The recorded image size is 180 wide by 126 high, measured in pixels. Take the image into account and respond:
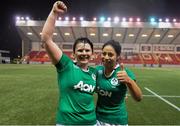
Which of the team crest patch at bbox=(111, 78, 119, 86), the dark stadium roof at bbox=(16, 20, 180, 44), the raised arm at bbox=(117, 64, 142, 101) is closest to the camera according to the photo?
the raised arm at bbox=(117, 64, 142, 101)

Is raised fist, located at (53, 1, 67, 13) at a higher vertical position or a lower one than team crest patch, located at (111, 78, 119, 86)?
higher

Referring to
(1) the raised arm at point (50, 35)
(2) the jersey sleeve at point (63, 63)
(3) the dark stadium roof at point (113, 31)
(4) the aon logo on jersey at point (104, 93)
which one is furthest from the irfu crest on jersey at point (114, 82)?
(3) the dark stadium roof at point (113, 31)

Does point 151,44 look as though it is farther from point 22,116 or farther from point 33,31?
point 22,116

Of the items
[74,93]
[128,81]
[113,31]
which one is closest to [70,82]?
[74,93]

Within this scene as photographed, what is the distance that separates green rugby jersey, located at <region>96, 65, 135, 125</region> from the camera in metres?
3.79

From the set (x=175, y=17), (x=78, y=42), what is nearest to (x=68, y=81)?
(x=78, y=42)

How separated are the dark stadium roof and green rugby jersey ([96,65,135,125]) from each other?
173 ft

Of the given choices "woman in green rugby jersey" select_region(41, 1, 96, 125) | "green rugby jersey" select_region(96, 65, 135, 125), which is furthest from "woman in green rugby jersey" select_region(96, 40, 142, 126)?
"woman in green rugby jersey" select_region(41, 1, 96, 125)

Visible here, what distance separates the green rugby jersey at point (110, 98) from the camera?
12.4 ft

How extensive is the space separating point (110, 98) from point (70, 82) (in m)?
0.62

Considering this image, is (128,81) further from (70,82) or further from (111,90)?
(70,82)

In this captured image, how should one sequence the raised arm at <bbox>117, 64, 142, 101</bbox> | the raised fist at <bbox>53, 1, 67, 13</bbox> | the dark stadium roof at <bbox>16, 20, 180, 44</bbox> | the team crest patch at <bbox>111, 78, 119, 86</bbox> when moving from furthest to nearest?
the dark stadium roof at <bbox>16, 20, 180, 44</bbox> < the team crest patch at <bbox>111, 78, 119, 86</bbox> < the raised arm at <bbox>117, 64, 142, 101</bbox> < the raised fist at <bbox>53, 1, 67, 13</bbox>

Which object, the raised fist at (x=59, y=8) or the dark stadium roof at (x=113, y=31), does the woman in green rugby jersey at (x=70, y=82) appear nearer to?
the raised fist at (x=59, y=8)

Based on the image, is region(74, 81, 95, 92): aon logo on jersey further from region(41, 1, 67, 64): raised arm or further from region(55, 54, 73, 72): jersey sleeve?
region(41, 1, 67, 64): raised arm
